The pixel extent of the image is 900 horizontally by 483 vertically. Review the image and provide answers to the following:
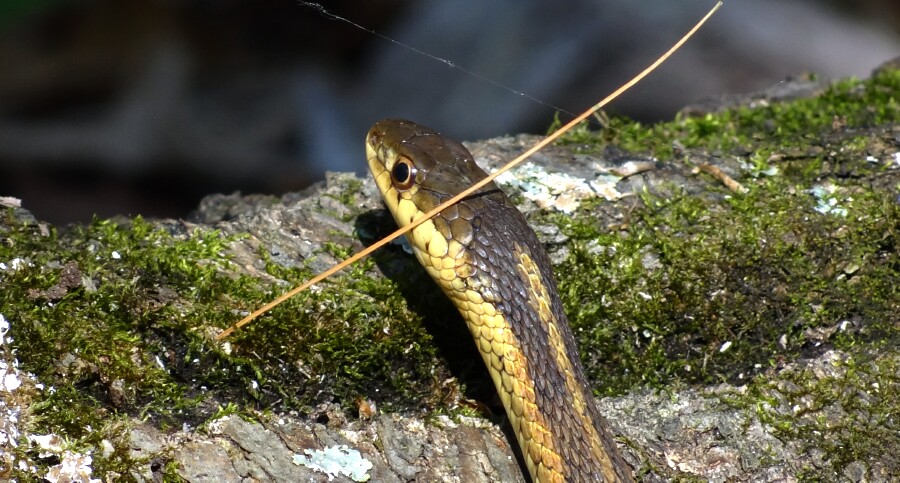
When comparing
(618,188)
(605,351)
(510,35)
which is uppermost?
(510,35)

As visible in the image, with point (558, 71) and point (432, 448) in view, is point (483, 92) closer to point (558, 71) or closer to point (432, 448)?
point (558, 71)

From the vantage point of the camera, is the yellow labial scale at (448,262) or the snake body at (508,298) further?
the yellow labial scale at (448,262)

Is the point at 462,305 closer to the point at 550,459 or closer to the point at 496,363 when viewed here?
the point at 496,363

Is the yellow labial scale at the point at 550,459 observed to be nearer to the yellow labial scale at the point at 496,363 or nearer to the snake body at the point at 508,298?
the snake body at the point at 508,298

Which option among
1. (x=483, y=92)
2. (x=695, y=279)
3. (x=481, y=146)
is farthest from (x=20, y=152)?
(x=695, y=279)

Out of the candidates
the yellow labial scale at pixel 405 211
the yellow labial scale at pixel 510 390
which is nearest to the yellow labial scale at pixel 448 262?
the yellow labial scale at pixel 405 211

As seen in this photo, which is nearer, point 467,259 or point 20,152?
point 467,259
